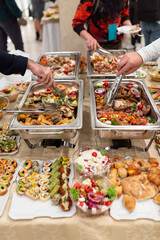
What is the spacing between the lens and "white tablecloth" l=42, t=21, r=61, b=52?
4.31 meters

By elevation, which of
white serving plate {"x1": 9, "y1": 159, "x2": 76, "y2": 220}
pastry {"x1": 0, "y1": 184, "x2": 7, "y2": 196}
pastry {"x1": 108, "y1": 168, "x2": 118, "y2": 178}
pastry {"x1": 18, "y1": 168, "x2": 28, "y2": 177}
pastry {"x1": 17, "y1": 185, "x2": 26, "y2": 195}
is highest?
pastry {"x1": 108, "y1": 168, "x2": 118, "y2": 178}

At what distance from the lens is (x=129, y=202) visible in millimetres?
968

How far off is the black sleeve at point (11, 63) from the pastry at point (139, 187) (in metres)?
0.99

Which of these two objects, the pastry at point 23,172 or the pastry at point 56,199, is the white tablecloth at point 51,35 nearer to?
the pastry at point 23,172

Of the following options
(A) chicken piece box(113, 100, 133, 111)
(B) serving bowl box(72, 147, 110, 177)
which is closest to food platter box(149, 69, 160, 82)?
(A) chicken piece box(113, 100, 133, 111)

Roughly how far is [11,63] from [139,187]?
1114mm

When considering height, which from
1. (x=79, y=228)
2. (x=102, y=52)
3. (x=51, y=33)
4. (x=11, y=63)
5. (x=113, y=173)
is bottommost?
(x=79, y=228)

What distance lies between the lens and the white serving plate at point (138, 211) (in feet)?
3.13

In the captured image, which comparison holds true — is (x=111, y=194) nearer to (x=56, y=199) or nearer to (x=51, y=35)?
(x=56, y=199)

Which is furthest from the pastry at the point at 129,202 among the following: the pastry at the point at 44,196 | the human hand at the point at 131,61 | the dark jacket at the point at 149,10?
the dark jacket at the point at 149,10

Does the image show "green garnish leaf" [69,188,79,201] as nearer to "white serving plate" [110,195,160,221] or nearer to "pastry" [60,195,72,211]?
"pastry" [60,195,72,211]

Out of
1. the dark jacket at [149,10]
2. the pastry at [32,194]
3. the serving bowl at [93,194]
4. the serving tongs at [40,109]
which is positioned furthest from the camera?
the dark jacket at [149,10]

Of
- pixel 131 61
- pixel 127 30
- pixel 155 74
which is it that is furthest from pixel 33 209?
pixel 127 30

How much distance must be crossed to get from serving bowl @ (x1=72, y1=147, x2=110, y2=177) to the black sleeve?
0.71 metres
